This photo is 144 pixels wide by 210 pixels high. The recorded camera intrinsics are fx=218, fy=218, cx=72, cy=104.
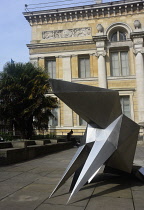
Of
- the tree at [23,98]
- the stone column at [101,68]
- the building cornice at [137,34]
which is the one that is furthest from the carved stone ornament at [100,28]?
the tree at [23,98]

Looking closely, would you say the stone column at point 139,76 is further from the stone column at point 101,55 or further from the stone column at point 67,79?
the stone column at point 67,79

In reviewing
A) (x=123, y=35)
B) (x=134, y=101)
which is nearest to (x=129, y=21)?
(x=123, y=35)

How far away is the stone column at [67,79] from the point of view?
1059 inches

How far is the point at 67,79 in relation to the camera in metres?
28.0

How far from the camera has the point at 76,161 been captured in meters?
4.93

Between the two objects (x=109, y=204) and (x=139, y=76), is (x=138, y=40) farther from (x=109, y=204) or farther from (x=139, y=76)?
(x=109, y=204)

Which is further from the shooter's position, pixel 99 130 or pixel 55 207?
pixel 99 130

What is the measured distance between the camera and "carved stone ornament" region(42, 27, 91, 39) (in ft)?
94.2

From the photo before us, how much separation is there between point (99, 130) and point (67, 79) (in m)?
23.2

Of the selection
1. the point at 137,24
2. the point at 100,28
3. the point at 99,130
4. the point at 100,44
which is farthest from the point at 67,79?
the point at 99,130

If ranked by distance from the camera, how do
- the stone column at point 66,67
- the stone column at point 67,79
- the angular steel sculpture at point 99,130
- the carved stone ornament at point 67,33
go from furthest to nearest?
1. the carved stone ornament at point 67,33
2. the stone column at point 66,67
3. the stone column at point 67,79
4. the angular steel sculpture at point 99,130

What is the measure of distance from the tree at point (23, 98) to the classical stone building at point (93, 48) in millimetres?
9036

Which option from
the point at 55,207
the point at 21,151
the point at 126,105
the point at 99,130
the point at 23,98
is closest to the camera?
the point at 55,207

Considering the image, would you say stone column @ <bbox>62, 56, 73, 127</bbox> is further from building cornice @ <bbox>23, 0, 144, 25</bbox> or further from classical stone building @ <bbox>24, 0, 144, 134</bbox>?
building cornice @ <bbox>23, 0, 144, 25</bbox>
